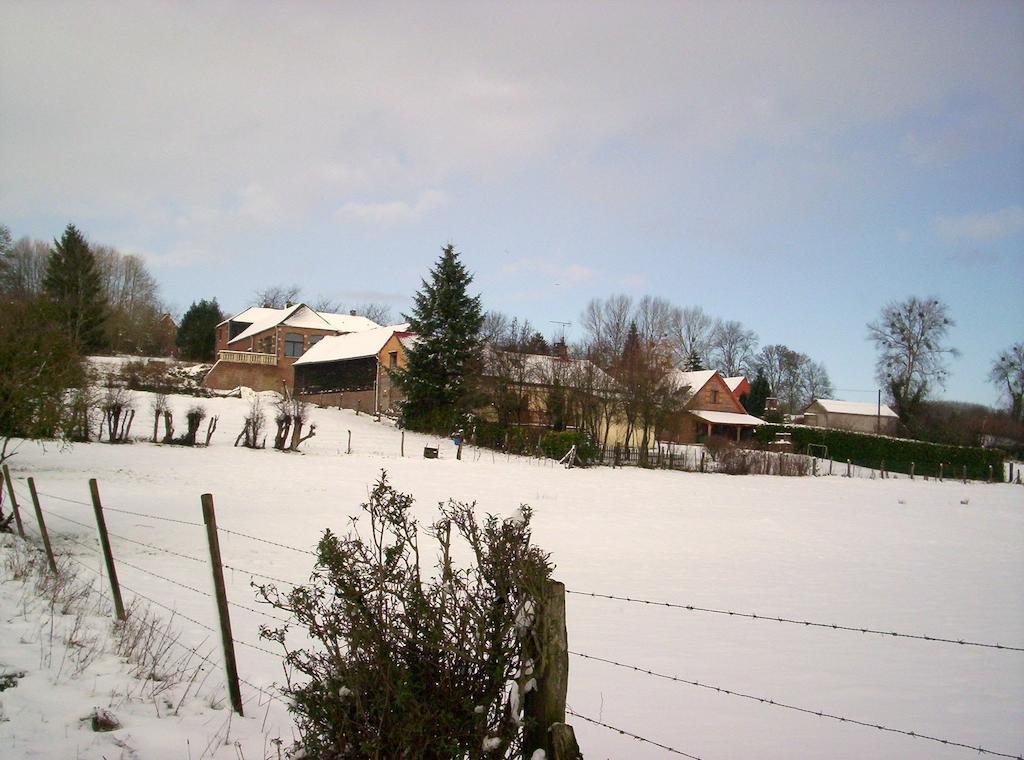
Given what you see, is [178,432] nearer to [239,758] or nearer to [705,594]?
[705,594]

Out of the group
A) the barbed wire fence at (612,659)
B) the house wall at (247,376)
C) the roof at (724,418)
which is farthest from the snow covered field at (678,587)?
the house wall at (247,376)

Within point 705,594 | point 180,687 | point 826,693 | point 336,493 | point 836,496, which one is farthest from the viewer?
point 836,496

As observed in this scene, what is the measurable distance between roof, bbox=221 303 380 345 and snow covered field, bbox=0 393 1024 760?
121 feet

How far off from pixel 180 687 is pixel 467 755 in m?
3.20

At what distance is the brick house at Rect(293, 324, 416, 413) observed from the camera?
5091cm

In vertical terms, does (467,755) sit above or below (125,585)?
above

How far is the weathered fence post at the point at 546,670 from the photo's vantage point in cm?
325

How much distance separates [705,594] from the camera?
38.6 ft

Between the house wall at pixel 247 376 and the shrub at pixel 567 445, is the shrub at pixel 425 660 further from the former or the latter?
the house wall at pixel 247 376

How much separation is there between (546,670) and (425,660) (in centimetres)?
54

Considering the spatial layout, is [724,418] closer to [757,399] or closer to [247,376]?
[757,399]

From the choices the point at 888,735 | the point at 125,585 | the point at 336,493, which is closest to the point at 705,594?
the point at 888,735

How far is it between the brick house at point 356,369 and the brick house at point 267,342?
2.12 meters

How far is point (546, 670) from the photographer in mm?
3279
